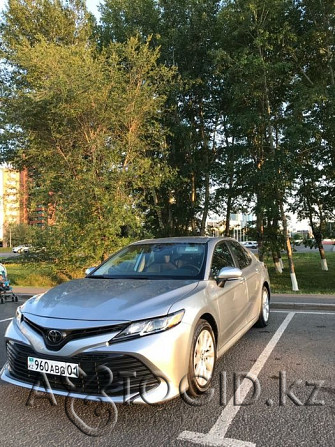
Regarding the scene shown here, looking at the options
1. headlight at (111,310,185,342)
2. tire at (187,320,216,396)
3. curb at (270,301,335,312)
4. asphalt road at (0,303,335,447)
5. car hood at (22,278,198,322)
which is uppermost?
car hood at (22,278,198,322)

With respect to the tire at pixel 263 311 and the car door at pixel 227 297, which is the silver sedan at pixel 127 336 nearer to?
the car door at pixel 227 297

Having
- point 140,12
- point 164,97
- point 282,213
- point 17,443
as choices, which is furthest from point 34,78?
point 17,443

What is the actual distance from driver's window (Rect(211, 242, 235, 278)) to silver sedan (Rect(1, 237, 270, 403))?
88 mm

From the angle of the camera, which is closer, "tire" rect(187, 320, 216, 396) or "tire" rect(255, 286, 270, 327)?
"tire" rect(187, 320, 216, 396)

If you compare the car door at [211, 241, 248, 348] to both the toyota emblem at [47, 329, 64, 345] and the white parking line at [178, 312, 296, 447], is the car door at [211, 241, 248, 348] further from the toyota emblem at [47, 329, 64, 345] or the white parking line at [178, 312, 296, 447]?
the toyota emblem at [47, 329, 64, 345]

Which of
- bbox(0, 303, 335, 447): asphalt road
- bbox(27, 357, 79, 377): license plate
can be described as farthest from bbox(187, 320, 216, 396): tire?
bbox(27, 357, 79, 377): license plate

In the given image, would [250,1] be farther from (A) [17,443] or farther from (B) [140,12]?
(A) [17,443]

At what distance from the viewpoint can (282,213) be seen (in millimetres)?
17531

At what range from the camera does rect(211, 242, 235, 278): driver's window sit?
14.6 ft

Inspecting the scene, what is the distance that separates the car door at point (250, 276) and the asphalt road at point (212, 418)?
1011 millimetres

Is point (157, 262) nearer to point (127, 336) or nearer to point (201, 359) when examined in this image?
point (201, 359)

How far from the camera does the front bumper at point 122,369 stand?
298cm

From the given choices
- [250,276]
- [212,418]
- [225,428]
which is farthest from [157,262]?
[225,428]

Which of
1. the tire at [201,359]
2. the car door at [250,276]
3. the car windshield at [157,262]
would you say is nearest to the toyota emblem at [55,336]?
the tire at [201,359]
